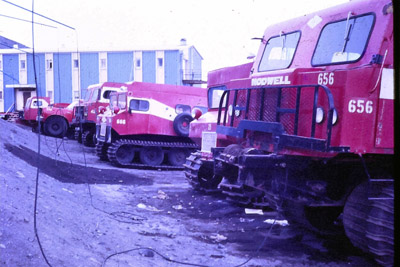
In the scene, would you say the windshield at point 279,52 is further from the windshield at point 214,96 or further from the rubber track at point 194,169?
the rubber track at point 194,169

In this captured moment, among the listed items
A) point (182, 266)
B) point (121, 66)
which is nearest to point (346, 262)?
point (182, 266)

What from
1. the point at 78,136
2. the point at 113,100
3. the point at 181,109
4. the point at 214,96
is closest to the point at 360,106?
the point at 214,96

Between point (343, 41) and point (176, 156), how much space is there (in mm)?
10230

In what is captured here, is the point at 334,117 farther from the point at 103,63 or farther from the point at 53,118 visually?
the point at 103,63

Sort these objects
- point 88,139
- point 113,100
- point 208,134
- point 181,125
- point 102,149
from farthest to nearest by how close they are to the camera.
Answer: point 88,139 → point 113,100 → point 102,149 → point 181,125 → point 208,134

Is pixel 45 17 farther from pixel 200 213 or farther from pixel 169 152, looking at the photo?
pixel 169 152

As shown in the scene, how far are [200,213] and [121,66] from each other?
1194 inches

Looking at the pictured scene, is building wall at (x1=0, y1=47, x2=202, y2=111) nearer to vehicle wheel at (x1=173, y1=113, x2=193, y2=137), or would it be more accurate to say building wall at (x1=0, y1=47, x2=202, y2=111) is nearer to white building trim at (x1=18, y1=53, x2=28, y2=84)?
white building trim at (x1=18, y1=53, x2=28, y2=84)

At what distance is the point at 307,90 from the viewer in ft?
15.9

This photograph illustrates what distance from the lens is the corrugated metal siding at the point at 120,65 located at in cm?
3588

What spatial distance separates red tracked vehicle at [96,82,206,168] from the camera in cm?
1398

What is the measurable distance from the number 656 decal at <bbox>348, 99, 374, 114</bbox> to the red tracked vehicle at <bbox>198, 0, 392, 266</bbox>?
0.04ft

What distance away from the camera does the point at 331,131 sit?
4270 millimetres

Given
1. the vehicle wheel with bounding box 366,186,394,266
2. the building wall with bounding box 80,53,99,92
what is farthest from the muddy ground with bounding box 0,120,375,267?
the building wall with bounding box 80,53,99,92
